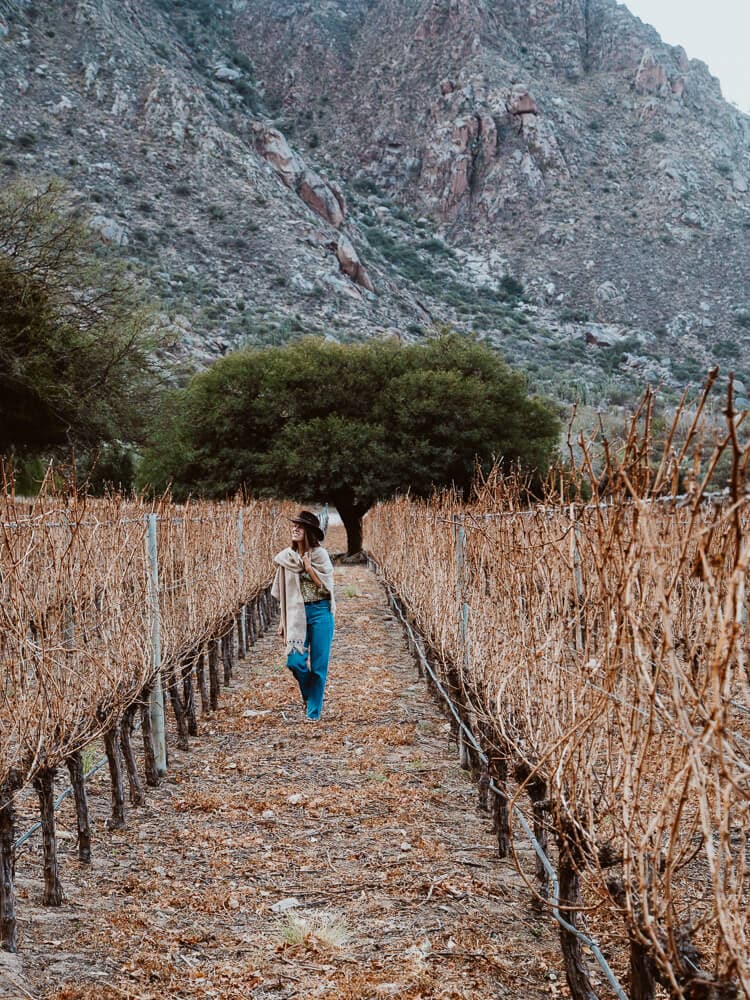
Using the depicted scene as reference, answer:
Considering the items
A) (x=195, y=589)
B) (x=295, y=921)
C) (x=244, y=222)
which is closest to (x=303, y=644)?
(x=195, y=589)

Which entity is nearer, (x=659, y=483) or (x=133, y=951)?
(x=659, y=483)

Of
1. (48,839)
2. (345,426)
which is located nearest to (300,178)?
(345,426)

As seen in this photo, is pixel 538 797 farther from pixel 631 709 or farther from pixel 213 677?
pixel 213 677

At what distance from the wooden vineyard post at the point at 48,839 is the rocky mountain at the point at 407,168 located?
27.8m

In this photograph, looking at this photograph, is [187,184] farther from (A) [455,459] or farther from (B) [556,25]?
(B) [556,25]

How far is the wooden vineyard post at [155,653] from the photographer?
614cm

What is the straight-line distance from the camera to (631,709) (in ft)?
8.34

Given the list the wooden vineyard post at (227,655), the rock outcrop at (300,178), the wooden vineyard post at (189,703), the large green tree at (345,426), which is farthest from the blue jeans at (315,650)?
the rock outcrop at (300,178)

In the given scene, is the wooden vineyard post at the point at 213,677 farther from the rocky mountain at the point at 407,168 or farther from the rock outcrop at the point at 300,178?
the rock outcrop at the point at 300,178

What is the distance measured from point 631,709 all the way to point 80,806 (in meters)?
3.30

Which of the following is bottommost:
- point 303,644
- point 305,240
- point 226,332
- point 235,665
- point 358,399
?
point 235,665

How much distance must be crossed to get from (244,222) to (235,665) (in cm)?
3807

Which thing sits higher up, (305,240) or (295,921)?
(305,240)

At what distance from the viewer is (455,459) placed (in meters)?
22.2
